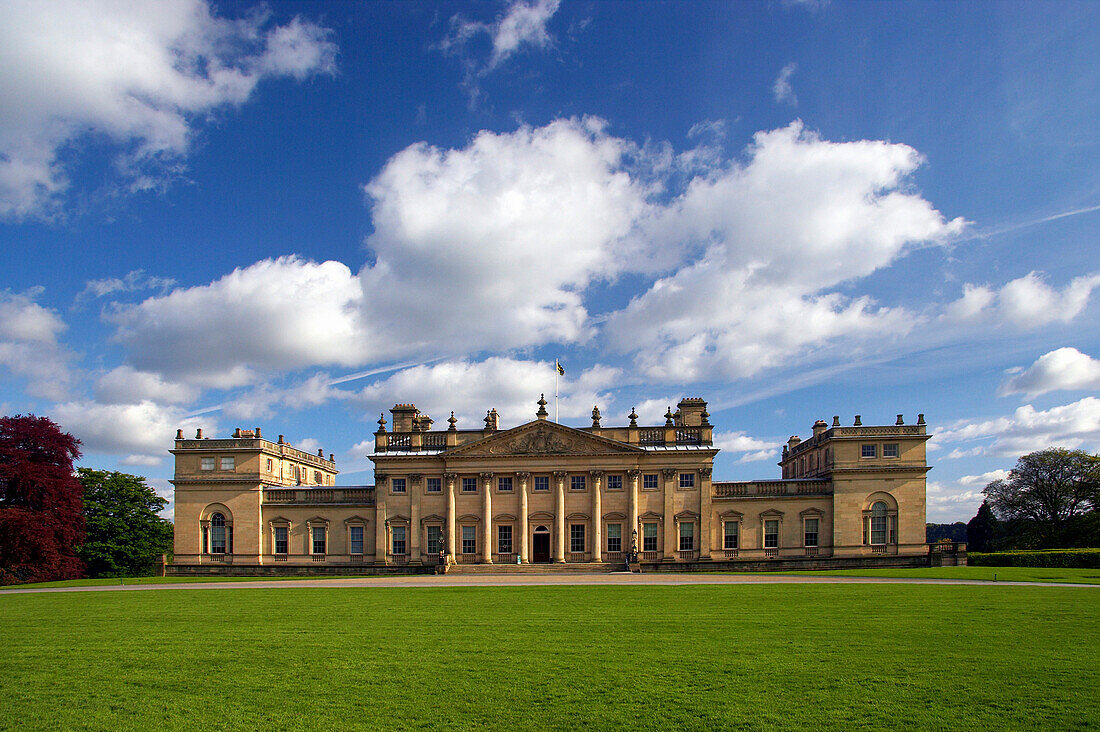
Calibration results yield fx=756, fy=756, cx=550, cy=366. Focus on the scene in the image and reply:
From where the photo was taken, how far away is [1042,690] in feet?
37.4

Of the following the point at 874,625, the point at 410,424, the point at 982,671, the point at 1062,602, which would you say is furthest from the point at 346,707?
the point at 410,424

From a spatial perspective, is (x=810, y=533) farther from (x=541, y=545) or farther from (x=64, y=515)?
(x=64, y=515)

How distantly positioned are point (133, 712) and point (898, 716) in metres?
11.0

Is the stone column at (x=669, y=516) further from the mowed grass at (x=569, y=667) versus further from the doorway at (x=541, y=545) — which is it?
the mowed grass at (x=569, y=667)

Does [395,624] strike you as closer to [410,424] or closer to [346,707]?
[346,707]

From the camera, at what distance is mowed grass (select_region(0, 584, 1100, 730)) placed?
10.6 m

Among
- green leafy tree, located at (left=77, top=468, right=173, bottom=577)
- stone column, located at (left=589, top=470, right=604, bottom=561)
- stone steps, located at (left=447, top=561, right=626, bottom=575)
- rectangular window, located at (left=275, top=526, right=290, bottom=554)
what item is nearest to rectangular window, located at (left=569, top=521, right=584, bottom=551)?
stone column, located at (left=589, top=470, right=604, bottom=561)

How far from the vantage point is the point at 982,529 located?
92.4 meters

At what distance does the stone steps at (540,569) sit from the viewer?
51156 millimetres

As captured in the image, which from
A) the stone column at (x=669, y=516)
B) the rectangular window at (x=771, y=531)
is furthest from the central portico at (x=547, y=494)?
the rectangular window at (x=771, y=531)

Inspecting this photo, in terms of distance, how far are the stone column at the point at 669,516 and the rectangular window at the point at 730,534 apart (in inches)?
153

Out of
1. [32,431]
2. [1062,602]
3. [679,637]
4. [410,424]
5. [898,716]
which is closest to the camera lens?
[898,716]

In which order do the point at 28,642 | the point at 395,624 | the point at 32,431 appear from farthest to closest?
the point at 32,431, the point at 395,624, the point at 28,642

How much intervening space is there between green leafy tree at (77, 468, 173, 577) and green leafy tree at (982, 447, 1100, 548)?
76.4m
